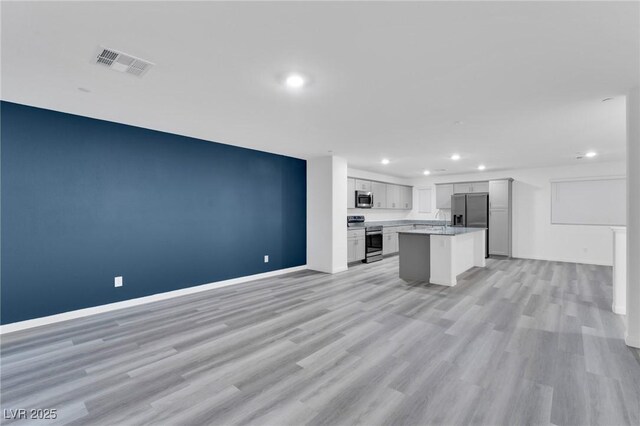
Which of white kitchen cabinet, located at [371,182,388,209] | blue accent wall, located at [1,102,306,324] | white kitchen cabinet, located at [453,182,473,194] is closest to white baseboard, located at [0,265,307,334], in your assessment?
blue accent wall, located at [1,102,306,324]

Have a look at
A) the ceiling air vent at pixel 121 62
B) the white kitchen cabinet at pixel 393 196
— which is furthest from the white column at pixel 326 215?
the ceiling air vent at pixel 121 62

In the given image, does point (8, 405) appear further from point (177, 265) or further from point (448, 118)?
point (448, 118)

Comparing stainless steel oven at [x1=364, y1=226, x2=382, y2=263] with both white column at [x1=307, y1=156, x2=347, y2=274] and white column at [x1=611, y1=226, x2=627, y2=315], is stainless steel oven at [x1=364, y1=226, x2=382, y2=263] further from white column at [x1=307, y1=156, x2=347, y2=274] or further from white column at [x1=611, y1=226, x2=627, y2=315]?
white column at [x1=611, y1=226, x2=627, y2=315]

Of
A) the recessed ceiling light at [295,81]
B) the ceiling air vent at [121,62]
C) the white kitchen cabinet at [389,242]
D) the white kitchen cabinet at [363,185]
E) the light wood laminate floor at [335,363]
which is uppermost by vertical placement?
the recessed ceiling light at [295,81]

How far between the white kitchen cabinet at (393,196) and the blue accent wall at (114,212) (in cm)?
436

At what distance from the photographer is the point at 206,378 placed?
7.38 feet

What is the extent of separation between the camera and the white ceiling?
1.74 meters

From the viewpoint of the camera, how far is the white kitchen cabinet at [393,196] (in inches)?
344

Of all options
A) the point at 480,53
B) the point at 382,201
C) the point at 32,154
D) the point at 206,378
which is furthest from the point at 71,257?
the point at 382,201

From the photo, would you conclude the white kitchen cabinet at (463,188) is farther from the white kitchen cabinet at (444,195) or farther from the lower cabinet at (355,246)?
the lower cabinet at (355,246)

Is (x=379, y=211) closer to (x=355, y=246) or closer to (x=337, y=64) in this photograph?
(x=355, y=246)

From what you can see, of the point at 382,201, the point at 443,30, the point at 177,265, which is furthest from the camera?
the point at 382,201

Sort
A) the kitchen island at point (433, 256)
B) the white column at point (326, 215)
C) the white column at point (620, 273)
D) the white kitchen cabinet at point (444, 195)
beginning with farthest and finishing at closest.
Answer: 1. the white kitchen cabinet at point (444, 195)
2. the white column at point (326, 215)
3. the kitchen island at point (433, 256)
4. the white column at point (620, 273)

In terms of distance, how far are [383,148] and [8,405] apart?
5435 millimetres
